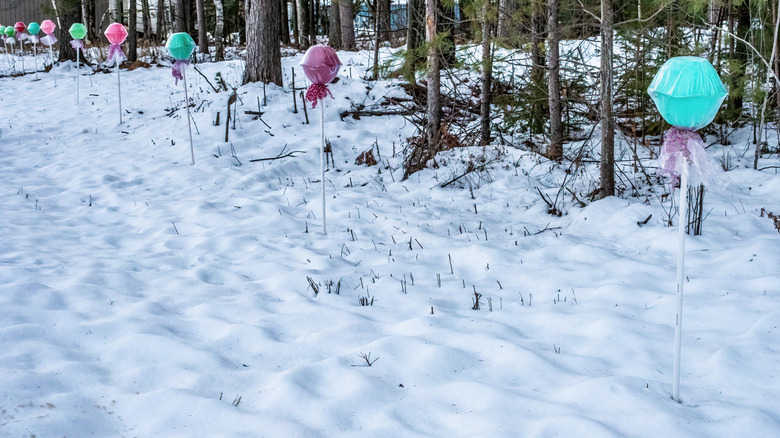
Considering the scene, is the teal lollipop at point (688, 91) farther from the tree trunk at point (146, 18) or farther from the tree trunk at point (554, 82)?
the tree trunk at point (146, 18)

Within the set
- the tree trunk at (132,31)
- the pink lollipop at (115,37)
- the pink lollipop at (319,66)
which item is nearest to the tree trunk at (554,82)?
the pink lollipop at (319,66)

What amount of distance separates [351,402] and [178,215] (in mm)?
4088

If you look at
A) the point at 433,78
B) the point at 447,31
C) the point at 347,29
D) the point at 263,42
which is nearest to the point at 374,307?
the point at 447,31

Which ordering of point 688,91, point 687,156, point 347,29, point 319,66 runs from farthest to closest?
point 347,29 < point 319,66 < point 687,156 < point 688,91

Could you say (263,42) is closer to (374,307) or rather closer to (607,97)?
(607,97)

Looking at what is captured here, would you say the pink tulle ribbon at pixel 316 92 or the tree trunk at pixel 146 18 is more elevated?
the tree trunk at pixel 146 18

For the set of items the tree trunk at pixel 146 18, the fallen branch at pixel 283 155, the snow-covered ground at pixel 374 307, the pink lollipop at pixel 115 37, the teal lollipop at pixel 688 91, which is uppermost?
the tree trunk at pixel 146 18

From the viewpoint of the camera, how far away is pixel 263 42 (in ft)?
35.1

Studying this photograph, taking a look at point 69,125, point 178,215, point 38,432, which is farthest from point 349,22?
point 38,432

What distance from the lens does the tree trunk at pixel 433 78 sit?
7.54 m

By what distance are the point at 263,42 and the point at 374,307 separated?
760cm

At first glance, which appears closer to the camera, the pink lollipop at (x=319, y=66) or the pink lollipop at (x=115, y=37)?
the pink lollipop at (x=319, y=66)

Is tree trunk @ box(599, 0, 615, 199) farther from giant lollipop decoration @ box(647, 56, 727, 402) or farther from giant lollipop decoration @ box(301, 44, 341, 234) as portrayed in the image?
giant lollipop decoration @ box(647, 56, 727, 402)

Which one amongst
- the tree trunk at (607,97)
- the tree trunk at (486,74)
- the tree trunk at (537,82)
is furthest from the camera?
the tree trunk at (537,82)
